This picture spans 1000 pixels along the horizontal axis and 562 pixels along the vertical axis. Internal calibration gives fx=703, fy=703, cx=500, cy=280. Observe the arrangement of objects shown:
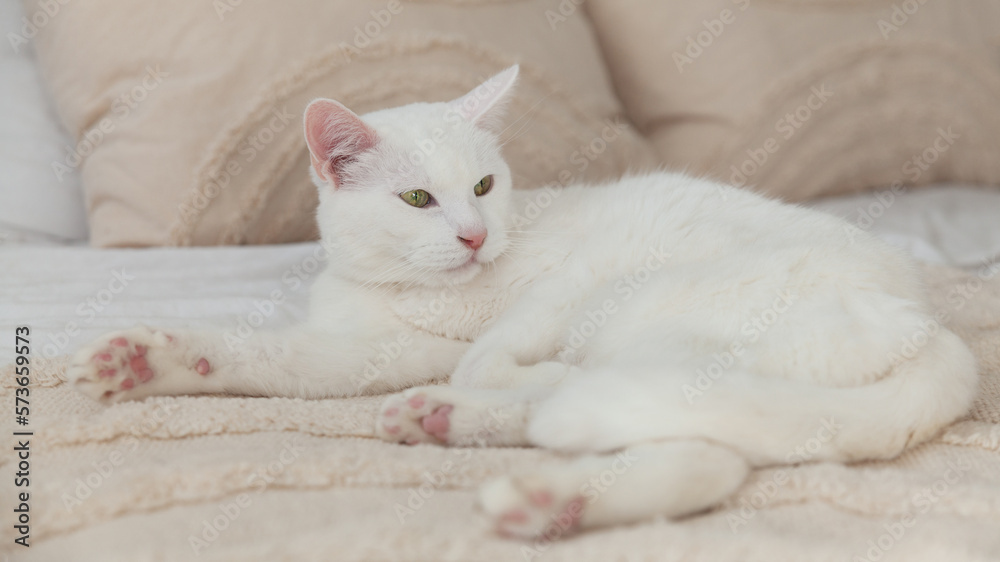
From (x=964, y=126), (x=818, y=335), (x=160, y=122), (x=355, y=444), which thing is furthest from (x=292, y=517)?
(x=964, y=126)

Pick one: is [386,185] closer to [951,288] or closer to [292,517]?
[292,517]

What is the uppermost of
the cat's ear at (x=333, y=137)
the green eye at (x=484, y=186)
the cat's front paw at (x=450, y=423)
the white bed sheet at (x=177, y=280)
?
the cat's ear at (x=333, y=137)

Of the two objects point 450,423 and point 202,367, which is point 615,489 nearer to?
point 450,423

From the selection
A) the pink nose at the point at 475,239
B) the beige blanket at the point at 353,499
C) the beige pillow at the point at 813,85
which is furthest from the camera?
the beige pillow at the point at 813,85

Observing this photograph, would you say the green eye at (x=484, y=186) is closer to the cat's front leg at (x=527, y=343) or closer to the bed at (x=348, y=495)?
the cat's front leg at (x=527, y=343)

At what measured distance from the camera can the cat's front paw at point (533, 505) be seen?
746mm

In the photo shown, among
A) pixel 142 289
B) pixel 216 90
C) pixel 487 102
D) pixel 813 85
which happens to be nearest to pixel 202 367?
pixel 142 289

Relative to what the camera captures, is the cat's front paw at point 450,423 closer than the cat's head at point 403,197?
Yes

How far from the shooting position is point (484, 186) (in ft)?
4.93

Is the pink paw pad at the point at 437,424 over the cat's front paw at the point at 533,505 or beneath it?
beneath

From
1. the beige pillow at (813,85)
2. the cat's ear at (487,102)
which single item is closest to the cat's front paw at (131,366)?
the cat's ear at (487,102)

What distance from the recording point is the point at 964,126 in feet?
8.15

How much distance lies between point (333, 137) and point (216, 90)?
695 mm

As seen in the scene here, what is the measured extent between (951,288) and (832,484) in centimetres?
111
